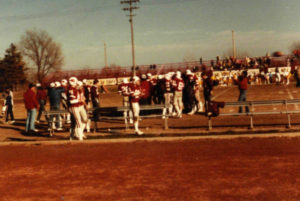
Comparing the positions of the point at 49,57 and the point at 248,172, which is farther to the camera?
the point at 49,57

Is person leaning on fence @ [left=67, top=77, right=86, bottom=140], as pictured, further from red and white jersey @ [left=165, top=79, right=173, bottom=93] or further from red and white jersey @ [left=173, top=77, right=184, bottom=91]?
red and white jersey @ [left=165, top=79, right=173, bottom=93]

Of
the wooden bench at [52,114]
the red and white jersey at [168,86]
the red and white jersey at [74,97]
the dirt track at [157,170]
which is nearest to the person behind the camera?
the dirt track at [157,170]

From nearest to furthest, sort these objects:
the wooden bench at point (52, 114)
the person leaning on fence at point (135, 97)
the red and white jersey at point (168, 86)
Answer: the person leaning on fence at point (135, 97)
the wooden bench at point (52, 114)
the red and white jersey at point (168, 86)

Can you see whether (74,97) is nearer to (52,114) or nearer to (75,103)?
(75,103)

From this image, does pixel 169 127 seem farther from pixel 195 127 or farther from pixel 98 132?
pixel 98 132

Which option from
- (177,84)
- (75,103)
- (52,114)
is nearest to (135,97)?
(75,103)

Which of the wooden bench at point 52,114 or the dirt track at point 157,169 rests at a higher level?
the wooden bench at point 52,114

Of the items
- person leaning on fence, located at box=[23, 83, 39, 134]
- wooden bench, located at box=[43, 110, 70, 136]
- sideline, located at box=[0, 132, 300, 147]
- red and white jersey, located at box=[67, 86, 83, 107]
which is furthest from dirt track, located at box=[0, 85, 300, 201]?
person leaning on fence, located at box=[23, 83, 39, 134]

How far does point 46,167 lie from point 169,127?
665cm

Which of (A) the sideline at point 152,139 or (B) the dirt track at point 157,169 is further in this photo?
(A) the sideline at point 152,139

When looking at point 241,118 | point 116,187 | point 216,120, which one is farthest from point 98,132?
point 116,187

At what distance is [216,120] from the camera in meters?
17.2

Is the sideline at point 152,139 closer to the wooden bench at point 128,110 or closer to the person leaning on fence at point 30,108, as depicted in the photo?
the wooden bench at point 128,110

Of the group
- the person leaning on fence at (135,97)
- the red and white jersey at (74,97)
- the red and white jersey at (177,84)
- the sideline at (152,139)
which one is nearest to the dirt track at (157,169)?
the sideline at (152,139)
